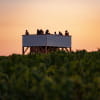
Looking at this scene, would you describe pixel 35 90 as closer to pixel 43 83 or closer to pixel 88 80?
pixel 43 83

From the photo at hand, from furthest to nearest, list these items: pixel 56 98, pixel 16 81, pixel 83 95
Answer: pixel 16 81 < pixel 83 95 < pixel 56 98

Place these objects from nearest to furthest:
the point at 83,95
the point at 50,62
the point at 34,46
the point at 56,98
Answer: the point at 56,98, the point at 83,95, the point at 50,62, the point at 34,46

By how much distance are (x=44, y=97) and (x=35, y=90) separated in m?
0.09

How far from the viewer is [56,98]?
203 centimetres

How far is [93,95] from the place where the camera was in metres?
2.24

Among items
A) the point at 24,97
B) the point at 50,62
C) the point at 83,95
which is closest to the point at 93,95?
the point at 83,95

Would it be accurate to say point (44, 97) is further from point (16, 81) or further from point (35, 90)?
point (16, 81)

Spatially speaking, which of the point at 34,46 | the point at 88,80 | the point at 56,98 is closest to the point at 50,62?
the point at 88,80

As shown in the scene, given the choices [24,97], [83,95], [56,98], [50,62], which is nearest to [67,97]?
[56,98]

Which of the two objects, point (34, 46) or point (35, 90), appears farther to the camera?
point (34, 46)

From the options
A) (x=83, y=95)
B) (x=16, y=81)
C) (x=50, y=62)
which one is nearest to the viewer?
(x=83, y=95)

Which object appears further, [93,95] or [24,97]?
[24,97]

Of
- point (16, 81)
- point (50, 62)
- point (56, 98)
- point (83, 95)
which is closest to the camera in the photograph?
point (56, 98)

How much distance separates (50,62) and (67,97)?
290 cm
